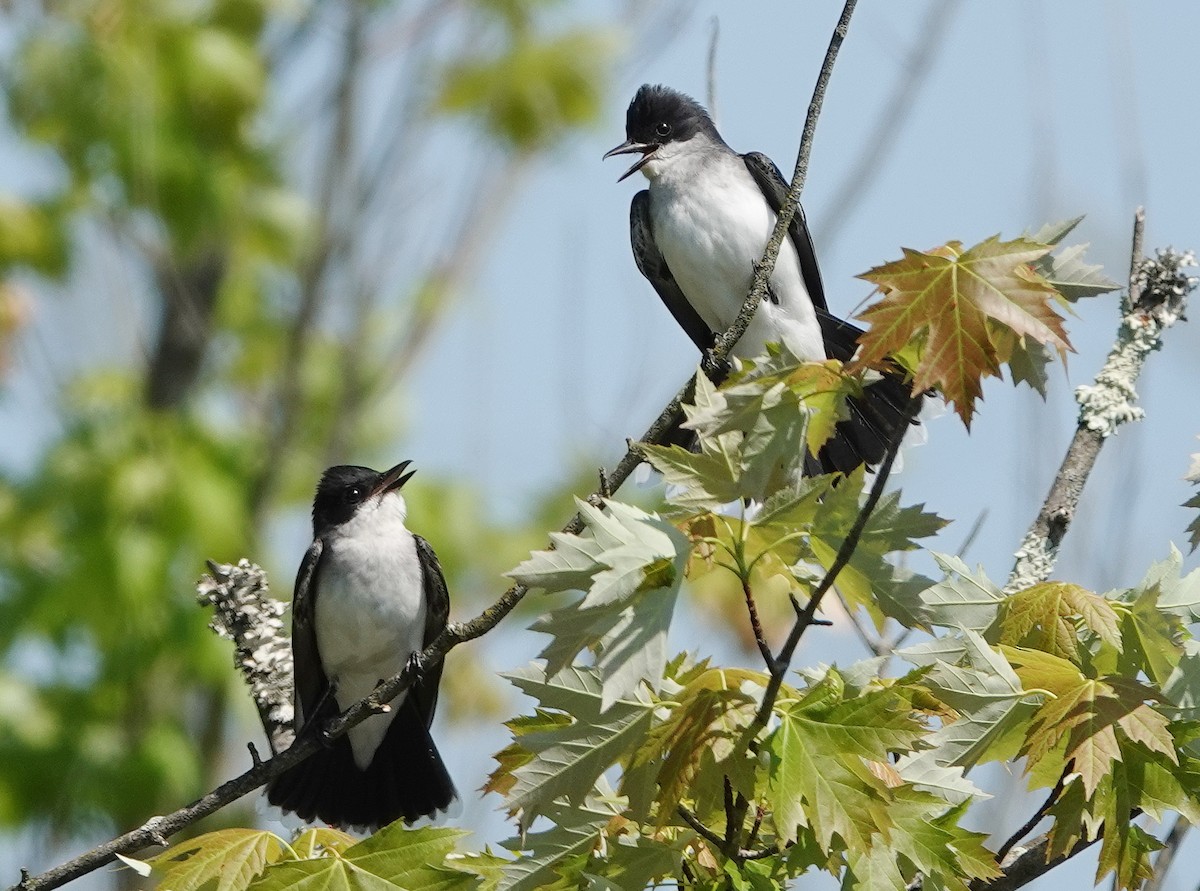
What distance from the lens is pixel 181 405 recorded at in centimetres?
1110

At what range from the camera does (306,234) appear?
408 inches

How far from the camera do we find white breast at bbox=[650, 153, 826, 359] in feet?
17.9

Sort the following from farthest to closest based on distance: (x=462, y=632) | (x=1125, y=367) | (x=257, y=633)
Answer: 1. (x=257, y=633)
2. (x=1125, y=367)
3. (x=462, y=632)

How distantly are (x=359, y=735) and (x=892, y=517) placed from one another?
2.99 m

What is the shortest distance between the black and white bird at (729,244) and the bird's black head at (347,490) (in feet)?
4.15

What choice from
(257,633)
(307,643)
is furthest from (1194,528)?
(307,643)

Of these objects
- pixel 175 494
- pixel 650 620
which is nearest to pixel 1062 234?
pixel 650 620

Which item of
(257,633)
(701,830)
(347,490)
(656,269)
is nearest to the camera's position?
(701,830)

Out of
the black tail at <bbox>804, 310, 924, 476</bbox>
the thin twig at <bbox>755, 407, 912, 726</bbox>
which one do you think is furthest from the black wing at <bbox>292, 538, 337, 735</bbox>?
the thin twig at <bbox>755, 407, 912, 726</bbox>

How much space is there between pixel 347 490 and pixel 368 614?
0.62 m

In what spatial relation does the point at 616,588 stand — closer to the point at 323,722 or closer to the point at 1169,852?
the point at 1169,852

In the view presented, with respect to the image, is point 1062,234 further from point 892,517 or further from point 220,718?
point 220,718

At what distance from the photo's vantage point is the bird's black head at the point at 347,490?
562 centimetres

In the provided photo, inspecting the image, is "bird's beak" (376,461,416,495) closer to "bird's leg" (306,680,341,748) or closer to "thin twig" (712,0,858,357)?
"bird's leg" (306,680,341,748)
